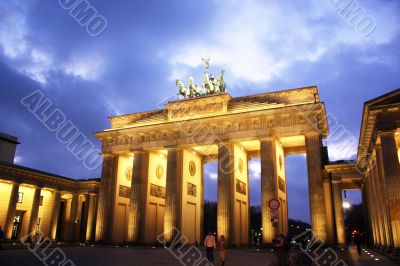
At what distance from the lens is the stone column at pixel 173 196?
37.9 meters

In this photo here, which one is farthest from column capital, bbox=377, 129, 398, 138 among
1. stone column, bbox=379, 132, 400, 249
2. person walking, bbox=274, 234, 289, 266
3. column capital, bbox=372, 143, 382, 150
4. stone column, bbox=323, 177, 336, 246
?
stone column, bbox=323, 177, 336, 246

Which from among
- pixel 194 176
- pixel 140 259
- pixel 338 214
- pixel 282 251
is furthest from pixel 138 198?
pixel 282 251

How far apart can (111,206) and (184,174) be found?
9.86 m

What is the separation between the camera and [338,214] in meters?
34.3

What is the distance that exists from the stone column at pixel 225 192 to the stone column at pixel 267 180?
335cm

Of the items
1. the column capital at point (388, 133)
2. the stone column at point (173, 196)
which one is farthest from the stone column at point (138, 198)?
the column capital at point (388, 133)

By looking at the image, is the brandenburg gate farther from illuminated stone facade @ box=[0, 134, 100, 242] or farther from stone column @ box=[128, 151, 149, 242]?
illuminated stone facade @ box=[0, 134, 100, 242]

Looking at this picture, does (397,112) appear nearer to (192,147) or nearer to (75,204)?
(192,147)

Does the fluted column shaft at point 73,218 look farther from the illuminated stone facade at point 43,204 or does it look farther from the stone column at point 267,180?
the stone column at point 267,180

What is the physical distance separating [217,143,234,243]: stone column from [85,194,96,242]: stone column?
17.5 meters

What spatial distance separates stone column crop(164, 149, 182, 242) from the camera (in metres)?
37.9

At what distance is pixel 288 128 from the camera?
36000mm

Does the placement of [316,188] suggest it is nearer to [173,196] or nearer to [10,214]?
[173,196]

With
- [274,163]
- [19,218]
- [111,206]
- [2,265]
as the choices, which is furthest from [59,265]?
[19,218]
